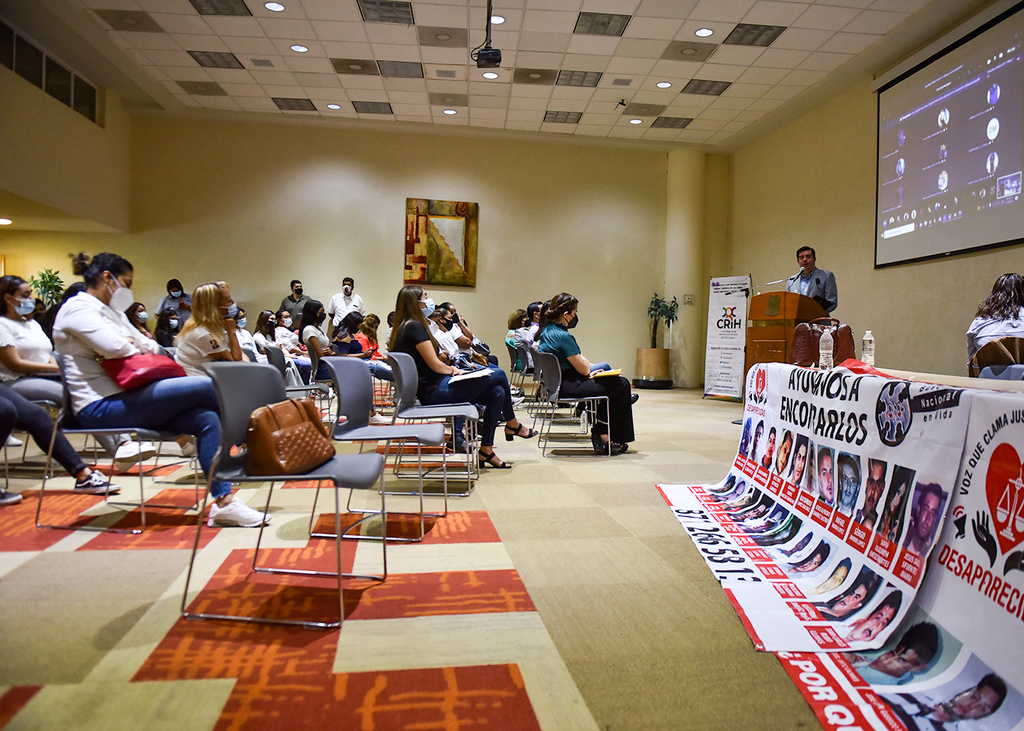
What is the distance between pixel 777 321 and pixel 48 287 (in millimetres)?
10866

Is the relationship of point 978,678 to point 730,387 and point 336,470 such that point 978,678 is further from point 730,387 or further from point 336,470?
point 730,387

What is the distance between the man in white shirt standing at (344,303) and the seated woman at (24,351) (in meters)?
6.71

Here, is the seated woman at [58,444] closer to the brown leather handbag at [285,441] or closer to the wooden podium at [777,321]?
the brown leather handbag at [285,441]

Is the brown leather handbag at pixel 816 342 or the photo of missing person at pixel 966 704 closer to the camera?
the photo of missing person at pixel 966 704

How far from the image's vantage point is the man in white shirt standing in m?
10.9

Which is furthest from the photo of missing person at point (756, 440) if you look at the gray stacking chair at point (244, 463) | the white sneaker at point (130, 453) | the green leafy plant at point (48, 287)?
the green leafy plant at point (48, 287)

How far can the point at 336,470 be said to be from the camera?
223cm

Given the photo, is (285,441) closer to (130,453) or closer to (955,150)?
(130,453)

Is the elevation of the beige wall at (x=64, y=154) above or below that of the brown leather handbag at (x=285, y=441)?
above

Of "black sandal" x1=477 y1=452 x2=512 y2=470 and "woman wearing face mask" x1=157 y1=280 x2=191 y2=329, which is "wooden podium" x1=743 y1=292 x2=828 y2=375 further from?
"woman wearing face mask" x1=157 y1=280 x2=191 y2=329

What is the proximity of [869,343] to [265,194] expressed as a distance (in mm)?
10518

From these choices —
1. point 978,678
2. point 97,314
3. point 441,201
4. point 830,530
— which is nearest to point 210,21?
point 441,201

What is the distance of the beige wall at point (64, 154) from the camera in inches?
306

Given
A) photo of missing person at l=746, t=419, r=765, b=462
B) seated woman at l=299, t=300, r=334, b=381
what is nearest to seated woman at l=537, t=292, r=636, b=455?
photo of missing person at l=746, t=419, r=765, b=462
